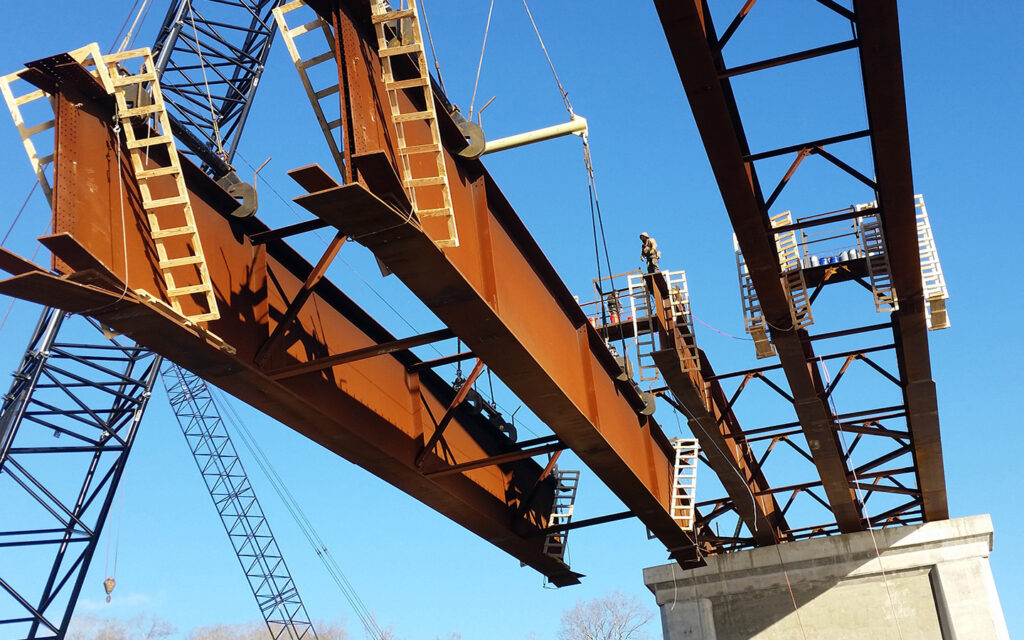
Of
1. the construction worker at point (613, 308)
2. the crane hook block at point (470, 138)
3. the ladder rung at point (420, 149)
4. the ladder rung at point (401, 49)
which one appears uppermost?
the construction worker at point (613, 308)

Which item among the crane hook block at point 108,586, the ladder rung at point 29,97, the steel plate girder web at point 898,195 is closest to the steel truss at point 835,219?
the steel plate girder web at point 898,195

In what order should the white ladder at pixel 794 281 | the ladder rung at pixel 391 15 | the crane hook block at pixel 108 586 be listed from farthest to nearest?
the crane hook block at pixel 108 586
the white ladder at pixel 794 281
the ladder rung at pixel 391 15

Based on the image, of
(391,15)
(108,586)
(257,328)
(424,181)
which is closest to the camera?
(391,15)

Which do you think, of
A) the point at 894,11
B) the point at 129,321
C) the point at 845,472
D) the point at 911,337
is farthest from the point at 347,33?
the point at 845,472

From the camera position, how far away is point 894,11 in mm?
9602

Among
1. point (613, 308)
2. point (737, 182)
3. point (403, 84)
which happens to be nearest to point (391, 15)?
point (403, 84)

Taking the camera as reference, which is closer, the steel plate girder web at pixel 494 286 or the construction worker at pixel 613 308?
the steel plate girder web at pixel 494 286

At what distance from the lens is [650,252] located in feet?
53.2

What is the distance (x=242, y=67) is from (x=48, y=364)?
1197cm

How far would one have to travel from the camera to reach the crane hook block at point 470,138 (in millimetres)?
11328

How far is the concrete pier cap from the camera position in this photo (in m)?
22.3

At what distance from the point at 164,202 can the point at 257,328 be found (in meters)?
2.19

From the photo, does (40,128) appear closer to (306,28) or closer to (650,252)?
(306,28)

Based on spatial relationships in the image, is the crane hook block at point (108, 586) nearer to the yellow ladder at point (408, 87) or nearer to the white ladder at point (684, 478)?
Result: the white ladder at point (684, 478)
